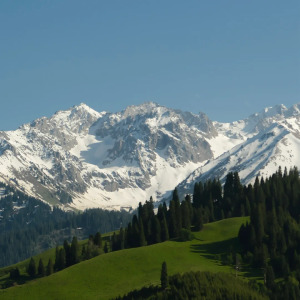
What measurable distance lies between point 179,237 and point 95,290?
178 ft

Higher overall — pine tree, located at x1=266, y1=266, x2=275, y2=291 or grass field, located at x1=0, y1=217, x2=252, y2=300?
grass field, located at x1=0, y1=217, x2=252, y2=300

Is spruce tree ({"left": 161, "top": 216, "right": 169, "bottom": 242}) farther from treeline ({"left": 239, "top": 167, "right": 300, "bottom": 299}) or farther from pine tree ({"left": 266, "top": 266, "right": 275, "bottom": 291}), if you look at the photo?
pine tree ({"left": 266, "top": 266, "right": 275, "bottom": 291})

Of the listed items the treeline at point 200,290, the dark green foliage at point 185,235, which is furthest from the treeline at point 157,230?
the treeline at point 200,290

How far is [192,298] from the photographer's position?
403ft

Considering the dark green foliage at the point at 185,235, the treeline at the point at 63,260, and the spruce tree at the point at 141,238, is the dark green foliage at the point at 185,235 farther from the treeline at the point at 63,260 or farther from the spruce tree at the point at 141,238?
the treeline at the point at 63,260

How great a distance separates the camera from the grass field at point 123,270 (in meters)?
138

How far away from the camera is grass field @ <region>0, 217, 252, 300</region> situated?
453 ft

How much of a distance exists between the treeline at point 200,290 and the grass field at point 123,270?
622 cm

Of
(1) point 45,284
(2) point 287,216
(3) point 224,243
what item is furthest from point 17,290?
(2) point 287,216

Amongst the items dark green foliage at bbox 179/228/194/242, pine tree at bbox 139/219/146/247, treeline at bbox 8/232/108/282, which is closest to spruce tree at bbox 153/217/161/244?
pine tree at bbox 139/219/146/247

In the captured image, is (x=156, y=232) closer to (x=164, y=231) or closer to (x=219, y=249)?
(x=164, y=231)

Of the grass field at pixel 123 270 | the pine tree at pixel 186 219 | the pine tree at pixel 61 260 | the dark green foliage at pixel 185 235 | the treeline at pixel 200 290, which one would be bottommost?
the treeline at pixel 200 290

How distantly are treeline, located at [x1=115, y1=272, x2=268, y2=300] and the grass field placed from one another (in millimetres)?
6221

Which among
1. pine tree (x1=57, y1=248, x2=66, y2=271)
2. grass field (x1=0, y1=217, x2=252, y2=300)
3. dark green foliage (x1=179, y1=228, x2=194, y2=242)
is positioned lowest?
grass field (x1=0, y1=217, x2=252, y2=300)
